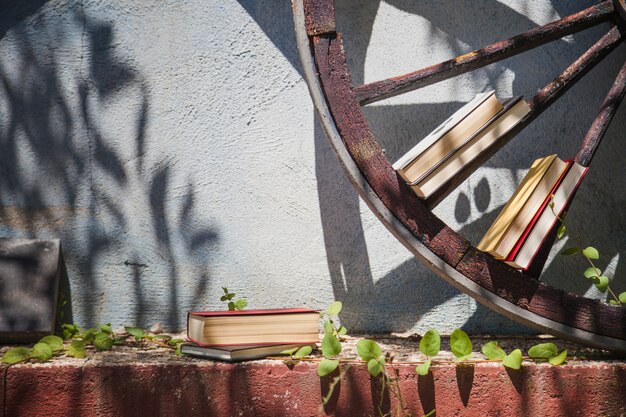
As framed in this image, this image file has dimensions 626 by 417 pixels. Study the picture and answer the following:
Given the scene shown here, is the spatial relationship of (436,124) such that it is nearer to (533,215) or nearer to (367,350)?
(533,215)

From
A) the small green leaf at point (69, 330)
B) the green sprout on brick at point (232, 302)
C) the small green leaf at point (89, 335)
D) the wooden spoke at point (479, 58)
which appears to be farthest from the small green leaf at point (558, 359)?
the small green leaf at point (69, 330)

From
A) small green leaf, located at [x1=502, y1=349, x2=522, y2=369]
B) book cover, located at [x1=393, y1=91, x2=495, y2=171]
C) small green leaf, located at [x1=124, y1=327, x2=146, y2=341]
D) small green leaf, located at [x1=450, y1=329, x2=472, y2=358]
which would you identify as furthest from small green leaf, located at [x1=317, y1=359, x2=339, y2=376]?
small green leaf, located at [x1=124, y1=327, x2=146, y2=341]

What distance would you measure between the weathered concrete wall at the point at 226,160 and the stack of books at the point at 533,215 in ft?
1.57

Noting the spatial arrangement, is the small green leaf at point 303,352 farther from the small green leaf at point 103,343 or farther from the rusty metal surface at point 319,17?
the rusty metal surface at point 319,17

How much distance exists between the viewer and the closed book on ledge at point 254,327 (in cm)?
193

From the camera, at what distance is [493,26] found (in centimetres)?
247

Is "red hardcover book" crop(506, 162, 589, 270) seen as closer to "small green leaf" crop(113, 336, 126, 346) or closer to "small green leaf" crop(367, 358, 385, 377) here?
"small green leaf" crop(367, 358, 385, 377)

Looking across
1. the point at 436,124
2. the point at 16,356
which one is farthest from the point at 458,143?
the point at 16,356

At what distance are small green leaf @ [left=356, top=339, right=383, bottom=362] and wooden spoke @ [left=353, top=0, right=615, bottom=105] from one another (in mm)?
650

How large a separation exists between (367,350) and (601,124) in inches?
37.5

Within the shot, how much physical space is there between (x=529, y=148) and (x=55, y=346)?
165 centimetres

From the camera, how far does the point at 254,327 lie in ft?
6.40

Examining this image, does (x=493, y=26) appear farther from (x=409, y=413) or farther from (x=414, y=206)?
(x=409, y=413)

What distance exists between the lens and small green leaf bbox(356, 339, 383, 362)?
72.5 inches
